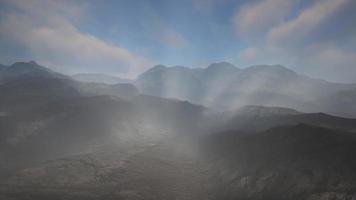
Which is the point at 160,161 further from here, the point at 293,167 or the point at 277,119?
the point at 277,119

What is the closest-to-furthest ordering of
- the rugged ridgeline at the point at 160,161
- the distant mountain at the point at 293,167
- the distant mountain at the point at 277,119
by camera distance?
1. the distant mountain at the point at 293,167
2. the rugged ridgeline at the point at 160,161
3. the distant mountain at the point at 277,119

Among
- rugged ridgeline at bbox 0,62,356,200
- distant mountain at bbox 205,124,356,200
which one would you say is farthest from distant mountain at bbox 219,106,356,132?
distant mountain at bbox 205,124,356,200

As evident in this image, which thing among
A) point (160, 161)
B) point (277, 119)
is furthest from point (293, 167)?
point (277, 119)

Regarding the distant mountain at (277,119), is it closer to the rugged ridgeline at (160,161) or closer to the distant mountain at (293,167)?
the rugged ridgeline at (160,161)

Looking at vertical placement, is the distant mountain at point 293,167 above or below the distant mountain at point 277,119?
below

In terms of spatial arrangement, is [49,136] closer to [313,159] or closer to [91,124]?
[91,124]

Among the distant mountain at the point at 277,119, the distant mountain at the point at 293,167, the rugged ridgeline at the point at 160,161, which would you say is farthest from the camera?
the distant mountain at the point at 277,119

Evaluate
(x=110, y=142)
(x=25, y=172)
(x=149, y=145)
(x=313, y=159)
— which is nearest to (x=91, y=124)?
(x=110, y=142)

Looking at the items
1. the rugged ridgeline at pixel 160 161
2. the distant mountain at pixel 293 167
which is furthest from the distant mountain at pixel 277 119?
the distant mountain at pixel 293 167
